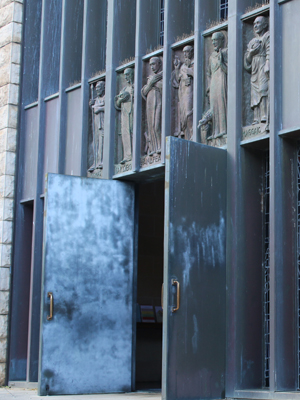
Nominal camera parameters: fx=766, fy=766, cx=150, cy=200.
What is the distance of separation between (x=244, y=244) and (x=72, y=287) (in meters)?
2.77

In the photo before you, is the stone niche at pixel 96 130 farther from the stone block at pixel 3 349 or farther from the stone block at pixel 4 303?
the stone block at pixel 3 349

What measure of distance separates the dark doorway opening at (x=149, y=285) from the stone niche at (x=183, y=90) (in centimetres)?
398

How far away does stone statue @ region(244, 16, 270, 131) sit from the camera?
9656mm

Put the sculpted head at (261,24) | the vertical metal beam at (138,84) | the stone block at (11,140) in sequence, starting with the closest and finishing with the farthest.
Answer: the sculpted head at (261,24) → the vertical metal beam at (138,84) → the stone block at (11,140)

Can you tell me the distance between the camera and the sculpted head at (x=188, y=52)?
1077cm

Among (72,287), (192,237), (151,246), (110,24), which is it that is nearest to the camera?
(192,237)

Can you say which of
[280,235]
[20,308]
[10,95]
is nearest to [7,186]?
[10,95]

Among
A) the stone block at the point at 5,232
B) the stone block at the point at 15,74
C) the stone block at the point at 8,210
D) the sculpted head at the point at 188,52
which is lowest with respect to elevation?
the stone block at the point at 5,232

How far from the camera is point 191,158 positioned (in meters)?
9.48

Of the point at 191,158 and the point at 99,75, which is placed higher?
the point at 99,75

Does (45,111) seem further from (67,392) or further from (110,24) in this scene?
(67,392)

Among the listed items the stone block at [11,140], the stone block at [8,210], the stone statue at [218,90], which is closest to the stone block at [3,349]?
the stone block at [8,210]

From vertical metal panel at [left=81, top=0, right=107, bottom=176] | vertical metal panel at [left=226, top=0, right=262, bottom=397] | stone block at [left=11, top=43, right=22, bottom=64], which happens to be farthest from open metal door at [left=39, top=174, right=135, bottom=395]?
stone block at [left=11, top=43, right=22, bottom=64]

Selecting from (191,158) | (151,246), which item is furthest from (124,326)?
(151,246)
